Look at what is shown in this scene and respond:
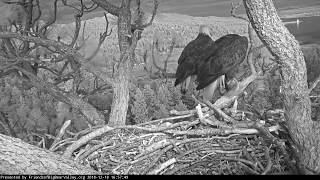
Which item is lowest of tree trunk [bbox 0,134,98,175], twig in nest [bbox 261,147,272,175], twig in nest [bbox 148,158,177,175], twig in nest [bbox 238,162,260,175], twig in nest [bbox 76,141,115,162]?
twig in nest [bbox 76,141,115,162]

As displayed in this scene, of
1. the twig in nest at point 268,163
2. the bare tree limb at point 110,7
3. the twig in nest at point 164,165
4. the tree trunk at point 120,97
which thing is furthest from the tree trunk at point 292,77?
the bare tree limb at point 110,7

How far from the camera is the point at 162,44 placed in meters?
6.73

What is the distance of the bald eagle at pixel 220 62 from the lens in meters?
3.73

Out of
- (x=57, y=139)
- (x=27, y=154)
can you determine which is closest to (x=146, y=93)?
(x=57, y=139)

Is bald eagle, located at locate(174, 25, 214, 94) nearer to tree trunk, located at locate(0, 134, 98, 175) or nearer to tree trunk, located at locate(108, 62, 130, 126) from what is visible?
tree trunk, located at locate(108, 62, 130, 126)

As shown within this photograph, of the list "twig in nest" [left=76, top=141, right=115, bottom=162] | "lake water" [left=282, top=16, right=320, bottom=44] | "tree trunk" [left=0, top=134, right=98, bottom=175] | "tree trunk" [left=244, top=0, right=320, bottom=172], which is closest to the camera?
"tree trunk" [left=0, top=134, right=98, bottom=175]

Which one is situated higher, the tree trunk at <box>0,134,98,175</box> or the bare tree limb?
the bare tree limb

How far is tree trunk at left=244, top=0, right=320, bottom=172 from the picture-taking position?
1692 mm

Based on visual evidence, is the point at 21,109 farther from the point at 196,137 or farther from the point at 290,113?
the point at 290,113

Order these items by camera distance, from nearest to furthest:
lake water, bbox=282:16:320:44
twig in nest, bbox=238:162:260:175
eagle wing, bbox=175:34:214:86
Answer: twig in nest, bbox=238:162:260:175 < eagle wing, bbox=175:34:214:86 < lake water, bbox=282:16:320:44

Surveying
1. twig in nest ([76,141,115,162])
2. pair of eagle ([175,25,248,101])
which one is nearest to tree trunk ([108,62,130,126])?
twig in nest ([76,141,115,162])

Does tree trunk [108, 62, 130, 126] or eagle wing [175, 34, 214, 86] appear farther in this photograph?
eagle wing [175, 34, 214, 86]

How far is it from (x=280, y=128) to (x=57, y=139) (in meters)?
1.21

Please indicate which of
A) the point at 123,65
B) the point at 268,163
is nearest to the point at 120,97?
the point at 123,65
